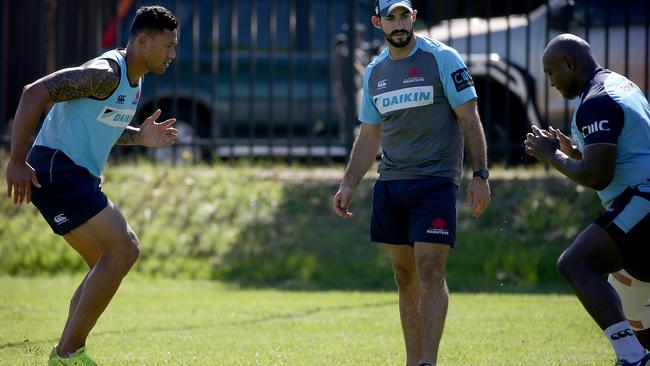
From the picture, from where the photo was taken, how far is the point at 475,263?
11188mm

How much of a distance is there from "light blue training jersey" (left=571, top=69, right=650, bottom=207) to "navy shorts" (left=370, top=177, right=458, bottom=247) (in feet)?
2.78

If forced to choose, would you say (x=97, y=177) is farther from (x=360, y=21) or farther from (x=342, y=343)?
(x=360, y=21)

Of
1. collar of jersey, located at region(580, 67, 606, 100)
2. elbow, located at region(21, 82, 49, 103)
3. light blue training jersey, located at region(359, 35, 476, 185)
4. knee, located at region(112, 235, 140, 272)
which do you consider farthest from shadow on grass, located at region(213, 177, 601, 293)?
elbow, located at region(21, 82, 49, 103)

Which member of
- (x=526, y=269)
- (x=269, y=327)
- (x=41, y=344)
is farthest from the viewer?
(x=526, y=269)

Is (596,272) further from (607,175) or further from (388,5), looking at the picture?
(388,5)

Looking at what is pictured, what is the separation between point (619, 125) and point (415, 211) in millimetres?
1263

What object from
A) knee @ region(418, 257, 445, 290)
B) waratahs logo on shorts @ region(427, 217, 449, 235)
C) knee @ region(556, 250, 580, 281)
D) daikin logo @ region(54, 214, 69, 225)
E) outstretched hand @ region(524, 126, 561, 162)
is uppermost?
outstretched hand @ region(524, 126, 561, 162)

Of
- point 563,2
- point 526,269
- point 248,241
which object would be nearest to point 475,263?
point 526,269

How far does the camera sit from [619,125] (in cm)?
532

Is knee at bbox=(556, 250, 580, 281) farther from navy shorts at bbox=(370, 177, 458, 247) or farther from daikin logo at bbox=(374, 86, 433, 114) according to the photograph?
daikin logo at bbox=(374, 86, 433, 114)

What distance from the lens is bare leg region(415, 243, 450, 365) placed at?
5.72 metres

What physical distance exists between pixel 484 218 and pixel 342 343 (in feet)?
15.9

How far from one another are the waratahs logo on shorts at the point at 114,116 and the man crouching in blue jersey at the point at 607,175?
226cm

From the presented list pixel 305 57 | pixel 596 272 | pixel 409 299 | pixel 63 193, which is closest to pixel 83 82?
pixel 63 193
